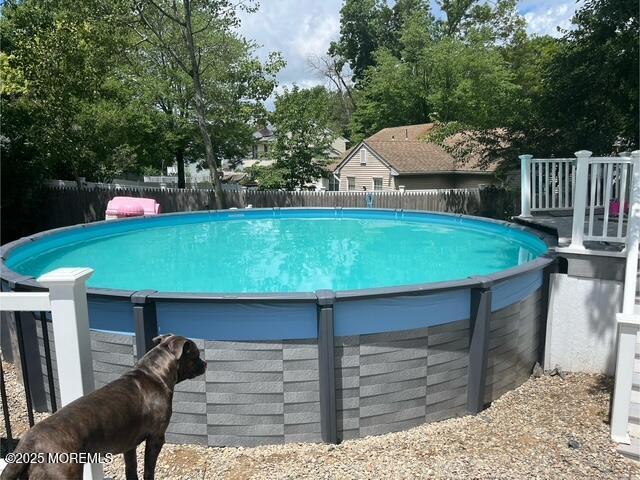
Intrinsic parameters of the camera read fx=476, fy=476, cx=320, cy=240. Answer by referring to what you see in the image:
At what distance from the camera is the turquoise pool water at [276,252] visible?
20.8 ft

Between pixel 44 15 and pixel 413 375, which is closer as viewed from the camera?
pixel 413 375

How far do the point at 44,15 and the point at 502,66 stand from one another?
66.6ft

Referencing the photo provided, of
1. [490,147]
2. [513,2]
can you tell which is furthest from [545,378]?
[513,2]

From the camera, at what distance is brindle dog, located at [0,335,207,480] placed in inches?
66.7

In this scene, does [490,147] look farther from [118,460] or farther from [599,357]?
[118,460]

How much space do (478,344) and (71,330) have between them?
311 cm

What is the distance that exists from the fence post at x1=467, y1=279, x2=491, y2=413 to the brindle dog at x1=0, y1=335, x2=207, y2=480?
246cm

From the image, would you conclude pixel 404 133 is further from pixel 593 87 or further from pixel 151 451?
pixel 151 451

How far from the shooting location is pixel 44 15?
15.7 meters

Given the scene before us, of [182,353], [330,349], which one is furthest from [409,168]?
[182,353]

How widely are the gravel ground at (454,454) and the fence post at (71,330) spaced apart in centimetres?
127

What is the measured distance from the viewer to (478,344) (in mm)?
4008

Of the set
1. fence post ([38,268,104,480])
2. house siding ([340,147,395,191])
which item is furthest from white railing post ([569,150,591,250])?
house siding ([340,147,395,191])

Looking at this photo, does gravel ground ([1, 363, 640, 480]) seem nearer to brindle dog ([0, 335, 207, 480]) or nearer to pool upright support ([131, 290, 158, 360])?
pool upright support ([131, 290, 158, 360])
